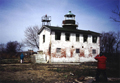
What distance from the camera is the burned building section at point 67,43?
77.9 ft

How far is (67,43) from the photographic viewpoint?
82.1 ft

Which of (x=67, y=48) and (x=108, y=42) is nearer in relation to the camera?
(x=67, y=48)

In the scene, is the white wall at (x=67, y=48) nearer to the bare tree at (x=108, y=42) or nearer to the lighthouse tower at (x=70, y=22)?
the lighthouse tower at (x=70, y=22)

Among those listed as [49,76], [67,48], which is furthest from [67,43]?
[49,76]

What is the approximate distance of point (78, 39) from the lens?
87.3ft

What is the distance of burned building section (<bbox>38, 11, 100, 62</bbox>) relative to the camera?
935 inches

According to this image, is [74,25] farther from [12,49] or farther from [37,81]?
[12,49]

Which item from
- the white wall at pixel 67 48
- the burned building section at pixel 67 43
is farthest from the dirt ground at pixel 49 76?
the white wall at pixel 67 48

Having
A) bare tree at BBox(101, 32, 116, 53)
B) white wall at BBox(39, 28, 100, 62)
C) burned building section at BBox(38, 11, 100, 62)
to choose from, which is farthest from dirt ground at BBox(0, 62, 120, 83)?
bare tree at BBox(101, 32, 116, 53)

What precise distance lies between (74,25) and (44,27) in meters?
7.10

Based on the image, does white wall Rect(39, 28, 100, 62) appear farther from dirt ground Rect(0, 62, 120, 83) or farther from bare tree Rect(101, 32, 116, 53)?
bare tree Rect(101, 32, 116, 53)

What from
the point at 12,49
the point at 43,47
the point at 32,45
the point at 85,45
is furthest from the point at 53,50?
the point at 12,49

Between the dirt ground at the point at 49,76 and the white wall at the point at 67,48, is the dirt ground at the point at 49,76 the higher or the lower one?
the lower one

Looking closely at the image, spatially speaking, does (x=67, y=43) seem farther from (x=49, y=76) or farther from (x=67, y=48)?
(x=49, y=76)
